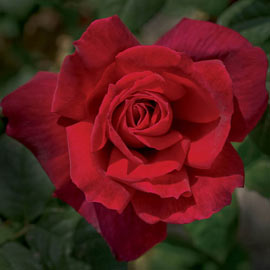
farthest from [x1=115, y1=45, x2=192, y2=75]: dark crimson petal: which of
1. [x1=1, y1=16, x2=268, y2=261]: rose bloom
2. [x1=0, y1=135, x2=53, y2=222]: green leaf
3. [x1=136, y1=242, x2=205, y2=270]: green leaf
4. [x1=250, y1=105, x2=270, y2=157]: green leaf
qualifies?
[x1=136, y1=242, x2=205, y2=270]: green leaf

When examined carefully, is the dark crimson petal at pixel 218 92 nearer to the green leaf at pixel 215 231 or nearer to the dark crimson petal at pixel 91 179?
the dark crimson petal at pixel 91 179

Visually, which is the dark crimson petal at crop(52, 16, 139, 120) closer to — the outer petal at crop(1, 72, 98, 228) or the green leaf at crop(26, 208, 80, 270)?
the outer petal at crop(1, 72, 98, 228)

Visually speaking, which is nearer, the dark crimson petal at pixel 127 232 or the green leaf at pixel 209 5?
the dark crimson petal at pixel 127 232

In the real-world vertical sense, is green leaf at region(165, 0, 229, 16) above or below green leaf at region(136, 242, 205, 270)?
above

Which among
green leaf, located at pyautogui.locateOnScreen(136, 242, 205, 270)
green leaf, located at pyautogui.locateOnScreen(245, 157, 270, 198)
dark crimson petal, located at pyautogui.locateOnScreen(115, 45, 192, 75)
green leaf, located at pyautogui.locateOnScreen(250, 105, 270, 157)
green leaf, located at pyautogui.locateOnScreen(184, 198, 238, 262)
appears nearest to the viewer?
dark crimson petal, located at pyautogui.locateOnScreen(115, 45, 192, 75)

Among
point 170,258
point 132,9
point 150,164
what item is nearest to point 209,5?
point 132,9

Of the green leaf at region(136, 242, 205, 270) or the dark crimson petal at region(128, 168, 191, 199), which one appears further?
the green leaf at region(136, 242, 205, 270)

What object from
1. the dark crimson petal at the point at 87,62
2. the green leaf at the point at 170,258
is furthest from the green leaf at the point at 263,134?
the green leaf at the point at 170,258

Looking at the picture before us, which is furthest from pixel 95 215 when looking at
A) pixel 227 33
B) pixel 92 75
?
pixel 227 33
